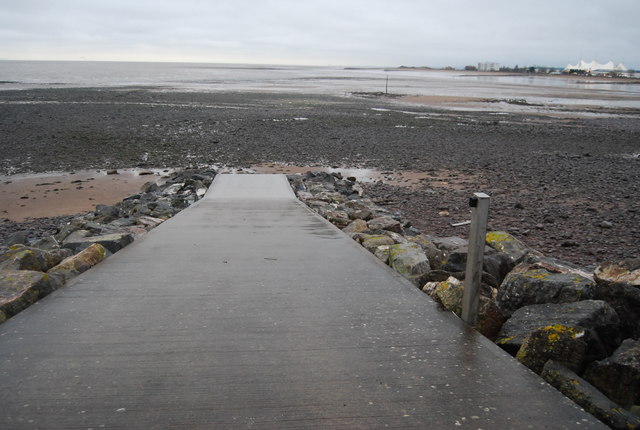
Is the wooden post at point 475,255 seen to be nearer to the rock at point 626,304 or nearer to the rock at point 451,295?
the rock at point 451,295

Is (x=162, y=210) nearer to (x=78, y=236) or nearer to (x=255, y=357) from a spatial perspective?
(x=78, y=236)

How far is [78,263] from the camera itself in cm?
461

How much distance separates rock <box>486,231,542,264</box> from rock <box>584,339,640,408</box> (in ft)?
8.62

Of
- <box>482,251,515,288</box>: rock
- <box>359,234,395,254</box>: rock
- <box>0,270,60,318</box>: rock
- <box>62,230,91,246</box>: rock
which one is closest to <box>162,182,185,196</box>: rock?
<box>62,230,91,246</box>: rock

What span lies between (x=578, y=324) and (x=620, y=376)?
427mm

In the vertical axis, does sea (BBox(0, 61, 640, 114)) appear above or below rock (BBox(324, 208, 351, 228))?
above

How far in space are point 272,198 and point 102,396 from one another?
629 centimetres

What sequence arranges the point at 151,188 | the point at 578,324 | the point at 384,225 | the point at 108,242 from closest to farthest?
1. the point at 578,324
2. the point at 108,242
3. the point at 384,225
4. the point at 151,188

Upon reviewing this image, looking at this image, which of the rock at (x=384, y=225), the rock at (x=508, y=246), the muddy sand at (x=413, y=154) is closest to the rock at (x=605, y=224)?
the muddy sand at (x=413, y=154)

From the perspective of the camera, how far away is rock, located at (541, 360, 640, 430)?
2447 millimetres

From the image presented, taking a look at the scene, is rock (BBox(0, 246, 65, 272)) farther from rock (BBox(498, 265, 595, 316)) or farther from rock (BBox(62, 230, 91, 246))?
rock (BBox(498, 265, 595, 316))

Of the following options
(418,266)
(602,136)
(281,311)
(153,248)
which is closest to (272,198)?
(153,248)

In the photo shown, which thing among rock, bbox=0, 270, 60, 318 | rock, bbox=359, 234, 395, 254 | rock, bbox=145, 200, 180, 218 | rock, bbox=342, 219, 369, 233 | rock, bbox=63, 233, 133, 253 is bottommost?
rock, bbox=145, 200, 180, 218

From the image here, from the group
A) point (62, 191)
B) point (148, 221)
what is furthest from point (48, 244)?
point (62, 191)
